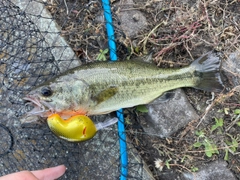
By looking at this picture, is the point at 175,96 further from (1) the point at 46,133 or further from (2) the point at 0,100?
(2) the point at 0,100

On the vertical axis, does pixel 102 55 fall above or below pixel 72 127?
above

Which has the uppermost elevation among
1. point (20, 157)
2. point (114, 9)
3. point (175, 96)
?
point (114, 9)

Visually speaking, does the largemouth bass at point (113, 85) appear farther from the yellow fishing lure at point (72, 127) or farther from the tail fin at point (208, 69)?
the yellow fishing lure at point (72, 127)

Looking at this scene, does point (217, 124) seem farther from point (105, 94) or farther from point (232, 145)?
point (105, 94)

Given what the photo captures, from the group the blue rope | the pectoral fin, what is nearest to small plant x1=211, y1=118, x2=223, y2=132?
the blue rope

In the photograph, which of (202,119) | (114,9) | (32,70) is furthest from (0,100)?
(202,119)

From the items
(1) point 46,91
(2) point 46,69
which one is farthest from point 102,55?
(1) point 46,91
